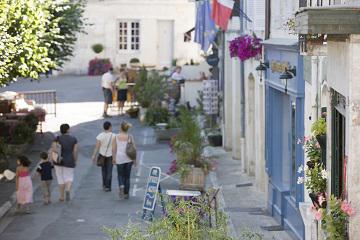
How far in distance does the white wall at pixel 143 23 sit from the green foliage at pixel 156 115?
17671mm

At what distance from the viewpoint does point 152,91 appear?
32.6m

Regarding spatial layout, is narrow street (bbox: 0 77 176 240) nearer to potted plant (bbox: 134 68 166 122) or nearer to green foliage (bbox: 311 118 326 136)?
potted plant (bbox: 134 68 166 122)

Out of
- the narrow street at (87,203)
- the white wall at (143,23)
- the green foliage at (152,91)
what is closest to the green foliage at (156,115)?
the narrow street at (87,203)

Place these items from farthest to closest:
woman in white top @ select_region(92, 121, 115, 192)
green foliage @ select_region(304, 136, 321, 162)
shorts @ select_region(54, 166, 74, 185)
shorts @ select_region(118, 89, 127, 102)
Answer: shorts @ select_region(118, 89, 127, 102), woman in white top @ select_region(92, 121, 115, 192), shorts @ select_region(54, 166, 74, 185), green foliage @ select_region(304, 136, 321, 162)

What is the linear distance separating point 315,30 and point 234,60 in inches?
666

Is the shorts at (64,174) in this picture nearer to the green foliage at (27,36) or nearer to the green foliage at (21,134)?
the green foliage at (27,36)

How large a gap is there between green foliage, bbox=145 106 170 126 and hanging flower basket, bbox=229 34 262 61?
1022 centimetres

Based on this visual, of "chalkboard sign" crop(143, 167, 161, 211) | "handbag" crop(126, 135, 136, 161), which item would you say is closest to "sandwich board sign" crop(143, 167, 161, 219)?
"chalkboard sign" crop(143, 167, 161, 211)

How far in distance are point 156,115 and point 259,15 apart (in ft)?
38.3

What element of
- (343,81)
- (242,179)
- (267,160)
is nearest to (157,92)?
(242,179)

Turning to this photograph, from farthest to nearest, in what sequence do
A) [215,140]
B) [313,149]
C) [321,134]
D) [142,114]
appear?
[142,114]
[215,140]
[313,149]
[321,134]

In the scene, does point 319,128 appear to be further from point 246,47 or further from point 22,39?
point 22,39

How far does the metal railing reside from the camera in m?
35.5

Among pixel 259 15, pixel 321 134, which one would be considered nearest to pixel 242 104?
pixel 259 15
